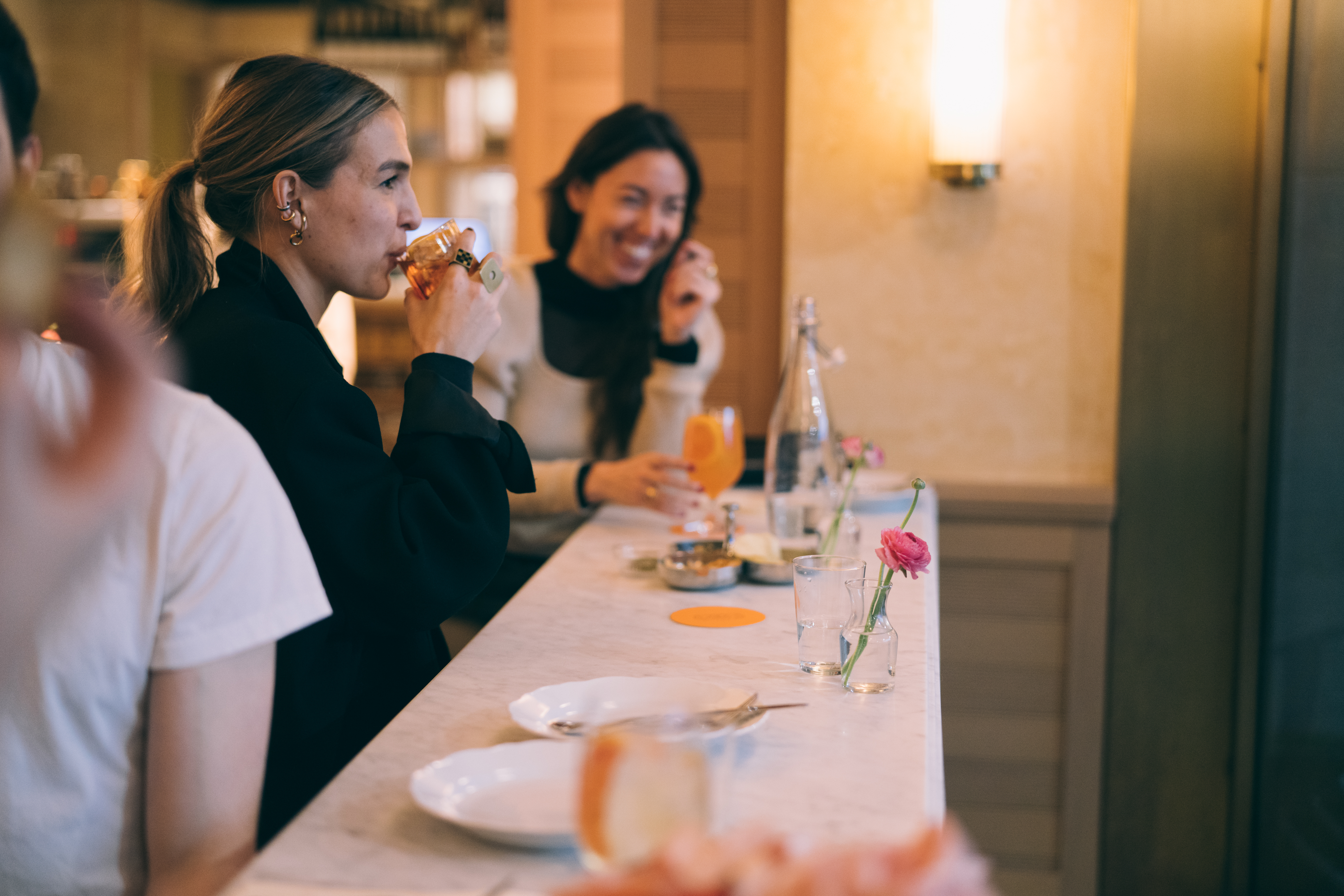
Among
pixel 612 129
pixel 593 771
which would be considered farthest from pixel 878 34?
pixel 593 771

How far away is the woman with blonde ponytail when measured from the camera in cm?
116

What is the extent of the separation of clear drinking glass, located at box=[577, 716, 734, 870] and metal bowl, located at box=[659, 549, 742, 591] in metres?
0.90

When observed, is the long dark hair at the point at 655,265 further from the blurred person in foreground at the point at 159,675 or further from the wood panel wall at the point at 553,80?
the wood panel wall at the point at 553,80

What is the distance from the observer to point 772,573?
1.52 meters

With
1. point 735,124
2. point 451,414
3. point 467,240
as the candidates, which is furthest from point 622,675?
point 735,124

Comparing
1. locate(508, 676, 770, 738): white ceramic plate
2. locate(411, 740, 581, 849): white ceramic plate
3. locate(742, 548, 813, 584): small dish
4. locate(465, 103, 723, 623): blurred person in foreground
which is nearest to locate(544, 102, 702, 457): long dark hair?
locate(465, 103, 723, 623): blurred person in foreground

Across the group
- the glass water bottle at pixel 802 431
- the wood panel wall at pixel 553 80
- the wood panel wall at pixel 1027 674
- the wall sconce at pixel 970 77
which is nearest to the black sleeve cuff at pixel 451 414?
the glass water bottle at pixel 802 431

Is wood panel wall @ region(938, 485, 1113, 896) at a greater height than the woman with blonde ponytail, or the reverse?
the woman with blonde ponytail

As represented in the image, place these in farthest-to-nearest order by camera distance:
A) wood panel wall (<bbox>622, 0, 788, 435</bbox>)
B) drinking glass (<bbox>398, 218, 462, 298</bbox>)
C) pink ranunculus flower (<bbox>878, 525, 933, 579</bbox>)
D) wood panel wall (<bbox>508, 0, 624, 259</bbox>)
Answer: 1. wood panel wall (<bbox>508, 0, 624, 259</bbox>)
2. wood panel wall (<bbox>622, 0, 788, 435</bbox>)
3. drinking glass (<bbox>398, 218, 462, 298</bbox>)
4. pink ranunculus flower (<bbox>878, 525, 933, 579</bbox>)

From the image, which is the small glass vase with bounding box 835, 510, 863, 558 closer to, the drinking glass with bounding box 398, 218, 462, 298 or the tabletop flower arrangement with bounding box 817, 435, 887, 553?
the tabletop flower arrangement with bounding box 817, 435, 887, 553

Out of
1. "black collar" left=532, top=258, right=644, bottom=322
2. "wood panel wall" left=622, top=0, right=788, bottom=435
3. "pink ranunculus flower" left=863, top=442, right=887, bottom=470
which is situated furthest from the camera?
"wood panel wall" left=622, top=0, right=788, bottom=435

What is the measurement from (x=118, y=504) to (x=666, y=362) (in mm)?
1842

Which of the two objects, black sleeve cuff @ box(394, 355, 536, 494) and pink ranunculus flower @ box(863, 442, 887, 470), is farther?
pink ranunculus flower @ box(863, 442, 887, 470)

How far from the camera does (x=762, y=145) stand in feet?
8.77
